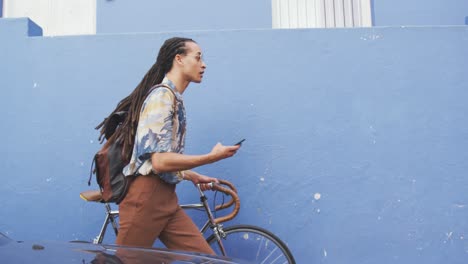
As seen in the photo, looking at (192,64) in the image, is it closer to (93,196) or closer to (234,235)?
(93,196)

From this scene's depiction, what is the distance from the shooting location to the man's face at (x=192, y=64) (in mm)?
3406

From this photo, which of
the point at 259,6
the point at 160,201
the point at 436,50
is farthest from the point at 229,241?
the point at 259,6

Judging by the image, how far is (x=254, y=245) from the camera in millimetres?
4066

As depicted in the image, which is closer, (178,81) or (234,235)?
(178,81)

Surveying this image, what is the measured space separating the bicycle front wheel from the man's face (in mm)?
1148

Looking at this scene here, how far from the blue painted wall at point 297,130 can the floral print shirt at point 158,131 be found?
1.35 meters

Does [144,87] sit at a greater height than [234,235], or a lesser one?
greater

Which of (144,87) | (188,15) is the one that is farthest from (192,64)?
(188,15)

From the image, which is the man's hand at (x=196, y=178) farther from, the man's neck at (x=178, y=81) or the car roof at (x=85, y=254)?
the car roof at (x=85, y=254)

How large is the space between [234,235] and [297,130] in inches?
39.7

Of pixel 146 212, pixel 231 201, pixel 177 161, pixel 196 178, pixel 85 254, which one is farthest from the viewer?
pixel 231 201

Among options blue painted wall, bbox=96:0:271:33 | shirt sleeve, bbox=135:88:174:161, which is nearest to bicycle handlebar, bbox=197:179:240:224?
shirt sleeve, bbox=135:88:174:161

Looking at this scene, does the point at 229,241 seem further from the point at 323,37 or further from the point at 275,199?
the point at 323,37

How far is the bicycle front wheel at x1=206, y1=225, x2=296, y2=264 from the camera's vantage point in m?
3.87
